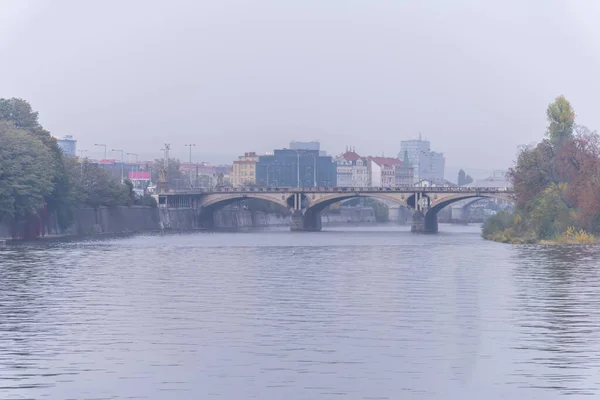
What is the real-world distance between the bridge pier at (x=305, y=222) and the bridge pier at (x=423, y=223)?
643 inches

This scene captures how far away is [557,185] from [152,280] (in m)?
54.8

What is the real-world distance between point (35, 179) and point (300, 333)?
7669 centimetres

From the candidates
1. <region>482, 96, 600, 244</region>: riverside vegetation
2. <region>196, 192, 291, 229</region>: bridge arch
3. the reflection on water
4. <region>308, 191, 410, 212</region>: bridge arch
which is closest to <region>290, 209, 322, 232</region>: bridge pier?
<region>308, 191, 410, 212</region>: bridge arch

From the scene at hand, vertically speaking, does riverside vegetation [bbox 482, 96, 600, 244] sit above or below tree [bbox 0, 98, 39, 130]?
below

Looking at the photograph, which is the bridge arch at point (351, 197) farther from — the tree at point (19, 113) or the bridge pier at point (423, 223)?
the tree at point (19, 113)

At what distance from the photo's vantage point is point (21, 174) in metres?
105

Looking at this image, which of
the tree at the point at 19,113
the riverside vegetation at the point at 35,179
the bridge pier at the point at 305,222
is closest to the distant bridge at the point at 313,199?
the bridge pier at the point at 305,222

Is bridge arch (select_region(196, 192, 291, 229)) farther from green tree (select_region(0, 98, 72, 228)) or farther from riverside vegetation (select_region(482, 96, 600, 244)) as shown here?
riverside vegetation (select_region(482, 96, 600, 244))

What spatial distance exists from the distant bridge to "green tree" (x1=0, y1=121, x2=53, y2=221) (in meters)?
66.8

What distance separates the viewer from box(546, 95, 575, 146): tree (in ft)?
349

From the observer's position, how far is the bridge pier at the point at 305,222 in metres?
175

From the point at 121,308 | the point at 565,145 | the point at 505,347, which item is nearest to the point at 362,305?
the point at 121,308

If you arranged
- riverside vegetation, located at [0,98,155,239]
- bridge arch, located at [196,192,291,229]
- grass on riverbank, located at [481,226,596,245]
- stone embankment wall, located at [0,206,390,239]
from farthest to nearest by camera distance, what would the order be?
bridge arch, located at [196,192,291,229] < stone embankment wall, located at [0,206,390,239] < riverside vegetation, located at [0,98,155,239] < grass on riverbank, located at [481,226,596,245]

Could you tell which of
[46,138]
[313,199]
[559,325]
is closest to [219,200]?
[313,199]
